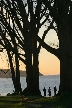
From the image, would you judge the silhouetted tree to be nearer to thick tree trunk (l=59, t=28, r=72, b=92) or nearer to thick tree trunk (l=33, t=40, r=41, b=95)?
thick tree trunk (l=59, t=28, r=72, b=92)

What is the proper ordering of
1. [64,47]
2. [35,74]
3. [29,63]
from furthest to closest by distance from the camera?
[29,63], [35,74], [64,47]

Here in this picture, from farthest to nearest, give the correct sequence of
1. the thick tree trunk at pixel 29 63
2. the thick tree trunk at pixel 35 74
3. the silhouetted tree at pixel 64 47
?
1. the thick tree trunk at pixel 29 63
2. the thick tree trunk at pixel 35 74
3. the silhouetted tree at pixel 64 47

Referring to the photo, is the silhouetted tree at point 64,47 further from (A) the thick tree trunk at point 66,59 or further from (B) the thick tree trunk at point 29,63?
(B) the thick tree trunk at point 29,63

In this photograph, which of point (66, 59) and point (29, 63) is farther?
point (29, 63)

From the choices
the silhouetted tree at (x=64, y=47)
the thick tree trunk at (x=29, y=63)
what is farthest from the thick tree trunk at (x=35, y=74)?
the silhouetted tree at (x=64, y=47)

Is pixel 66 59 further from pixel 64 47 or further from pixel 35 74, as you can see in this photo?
pixel 35 74

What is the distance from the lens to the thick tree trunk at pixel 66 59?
2277cm

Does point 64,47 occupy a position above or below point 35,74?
above

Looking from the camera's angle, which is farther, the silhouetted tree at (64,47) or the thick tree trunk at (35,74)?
the thick tree trunk at (35,74)

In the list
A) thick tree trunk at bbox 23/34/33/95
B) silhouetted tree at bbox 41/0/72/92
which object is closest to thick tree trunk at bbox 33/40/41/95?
thick tree trunk at bbox 23/34/33/95

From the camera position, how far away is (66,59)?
22844 mm

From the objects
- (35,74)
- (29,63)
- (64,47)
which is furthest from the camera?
(29,63)

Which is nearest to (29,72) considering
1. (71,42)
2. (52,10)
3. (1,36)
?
(1,36)

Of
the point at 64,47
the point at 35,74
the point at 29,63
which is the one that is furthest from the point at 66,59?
the point at 29,63
